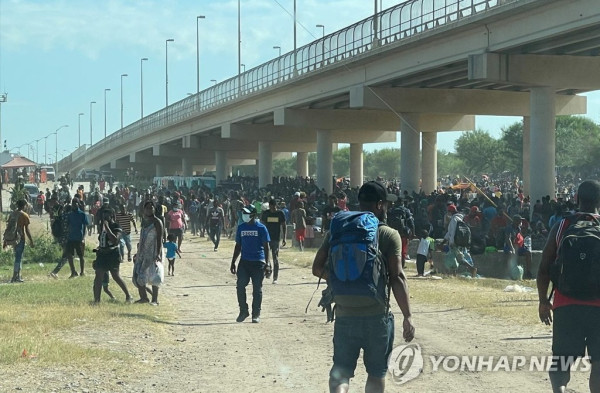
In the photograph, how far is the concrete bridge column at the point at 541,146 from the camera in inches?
1390

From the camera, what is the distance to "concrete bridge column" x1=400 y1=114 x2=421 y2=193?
45438 millimetres

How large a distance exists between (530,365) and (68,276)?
14465 millimetres

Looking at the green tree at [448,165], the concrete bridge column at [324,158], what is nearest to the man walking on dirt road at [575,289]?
the concrete bridge column at [324,158]

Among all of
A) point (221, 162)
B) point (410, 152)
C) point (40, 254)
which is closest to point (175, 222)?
point (40, 254)

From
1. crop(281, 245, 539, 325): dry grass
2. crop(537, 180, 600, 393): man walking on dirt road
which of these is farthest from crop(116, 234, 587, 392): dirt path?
crop(537, 180, 600, 393): man walking on dirt road

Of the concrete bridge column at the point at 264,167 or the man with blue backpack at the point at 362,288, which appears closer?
the man with blue backpack at the point at 362,288

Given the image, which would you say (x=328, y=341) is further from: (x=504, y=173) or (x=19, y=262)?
(x=504, y=173)

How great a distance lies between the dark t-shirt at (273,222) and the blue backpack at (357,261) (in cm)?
1376

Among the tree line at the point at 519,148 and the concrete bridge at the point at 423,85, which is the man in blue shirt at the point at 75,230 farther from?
the tree line at the point at 519,148

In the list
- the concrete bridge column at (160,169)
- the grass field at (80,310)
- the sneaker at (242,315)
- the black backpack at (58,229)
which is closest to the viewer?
the grass field at (80,310)

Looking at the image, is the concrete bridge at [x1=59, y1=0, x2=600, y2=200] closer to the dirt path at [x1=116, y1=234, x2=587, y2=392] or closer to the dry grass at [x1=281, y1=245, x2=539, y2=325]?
the dry grass at [x1=281, y1=245, x2=539, y2=325]

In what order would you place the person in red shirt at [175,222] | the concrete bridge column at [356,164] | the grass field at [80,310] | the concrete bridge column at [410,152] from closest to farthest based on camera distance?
1. the grass field at [80,310]
2. the person in red shirt at [175,222]
3. the concrete bridge column at [410,152]
4. the concrete bridge column at [356,164]

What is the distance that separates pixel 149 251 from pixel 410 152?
102ft

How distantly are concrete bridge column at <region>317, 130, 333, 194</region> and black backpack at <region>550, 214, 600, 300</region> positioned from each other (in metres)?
50.2
